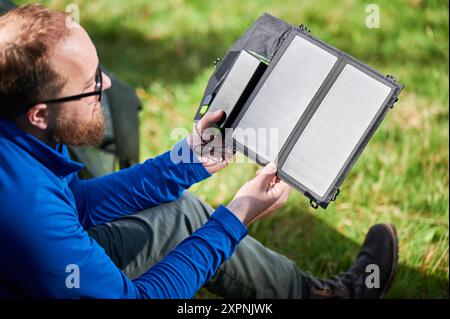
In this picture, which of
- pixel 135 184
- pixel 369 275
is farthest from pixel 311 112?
pixel 369 275

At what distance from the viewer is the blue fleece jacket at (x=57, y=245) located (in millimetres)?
1425

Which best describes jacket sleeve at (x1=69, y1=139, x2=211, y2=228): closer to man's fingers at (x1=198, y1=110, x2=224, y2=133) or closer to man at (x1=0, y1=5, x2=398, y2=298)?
man at (x1=0, y1=5, x2=398, y2=298)

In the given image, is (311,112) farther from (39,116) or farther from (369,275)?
(369,275)

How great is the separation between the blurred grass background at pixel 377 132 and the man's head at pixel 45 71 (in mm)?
1083

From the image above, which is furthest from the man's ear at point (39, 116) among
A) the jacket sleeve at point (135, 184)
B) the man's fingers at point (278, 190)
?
the man's fingers at point (278, 190)

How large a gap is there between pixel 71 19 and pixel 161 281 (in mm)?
657

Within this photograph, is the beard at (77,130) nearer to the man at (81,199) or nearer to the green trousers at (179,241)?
the man at (81,199)

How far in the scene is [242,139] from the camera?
1.80 metres

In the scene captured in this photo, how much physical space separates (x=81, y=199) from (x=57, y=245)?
1.67ft

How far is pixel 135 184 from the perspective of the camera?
1954 mm

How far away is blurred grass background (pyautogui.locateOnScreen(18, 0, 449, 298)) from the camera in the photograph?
8.66 feet

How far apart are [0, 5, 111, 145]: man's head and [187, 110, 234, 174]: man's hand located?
37 centimetres

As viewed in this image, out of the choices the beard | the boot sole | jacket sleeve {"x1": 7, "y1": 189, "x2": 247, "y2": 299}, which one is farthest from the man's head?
the boot sole

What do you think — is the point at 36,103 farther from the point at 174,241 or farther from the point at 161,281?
the point at 174,241
